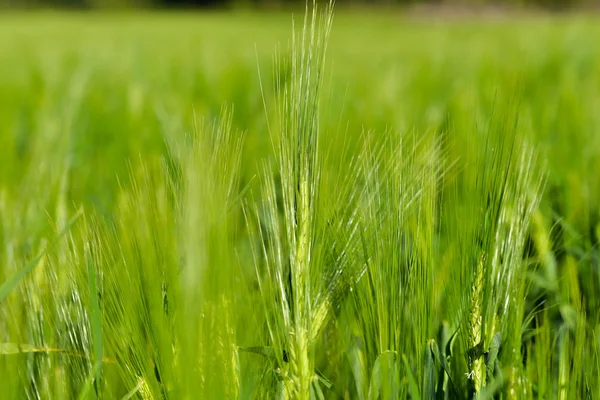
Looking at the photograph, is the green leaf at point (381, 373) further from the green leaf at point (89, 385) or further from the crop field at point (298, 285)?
the green leaf at point (89, 385)

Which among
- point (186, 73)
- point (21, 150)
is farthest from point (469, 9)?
point (21, 150)

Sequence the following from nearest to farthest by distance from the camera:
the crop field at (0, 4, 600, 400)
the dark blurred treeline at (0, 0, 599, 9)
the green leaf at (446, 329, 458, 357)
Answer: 1. the crop field at (0, 4, 600, 400)
2. the green leaf at (446, 329, 458, 357)
3. the dark blurred treeline at (0, 0, 599, 9)

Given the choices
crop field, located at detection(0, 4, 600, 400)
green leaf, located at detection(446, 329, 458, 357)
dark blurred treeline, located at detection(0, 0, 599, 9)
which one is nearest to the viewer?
crop field, located at detection(0, 4, 600, 400)

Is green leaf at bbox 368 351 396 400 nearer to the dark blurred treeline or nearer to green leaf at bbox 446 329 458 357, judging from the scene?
green leaf at bbox 446 329 458 357

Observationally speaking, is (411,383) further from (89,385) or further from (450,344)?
(89,385)

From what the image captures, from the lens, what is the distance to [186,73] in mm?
2723

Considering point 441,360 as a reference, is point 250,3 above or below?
below

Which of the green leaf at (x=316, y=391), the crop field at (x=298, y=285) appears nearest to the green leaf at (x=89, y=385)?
the crop field at (x=298, y=285)

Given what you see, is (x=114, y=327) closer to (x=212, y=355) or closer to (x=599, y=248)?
(x=212, y=355)

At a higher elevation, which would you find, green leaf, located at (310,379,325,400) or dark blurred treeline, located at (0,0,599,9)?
green leaf, located at (310,379,325,400)

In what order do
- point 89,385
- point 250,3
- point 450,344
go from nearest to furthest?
point 89,385
point 450,344
point 250,3

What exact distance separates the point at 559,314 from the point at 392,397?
0.40 metres

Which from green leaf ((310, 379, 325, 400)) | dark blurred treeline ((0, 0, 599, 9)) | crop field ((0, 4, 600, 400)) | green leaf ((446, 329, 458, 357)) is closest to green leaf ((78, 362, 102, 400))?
crop field ((0, 4, 600, 400))

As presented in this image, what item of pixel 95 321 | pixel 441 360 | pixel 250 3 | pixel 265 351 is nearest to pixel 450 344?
pixel 441 360
